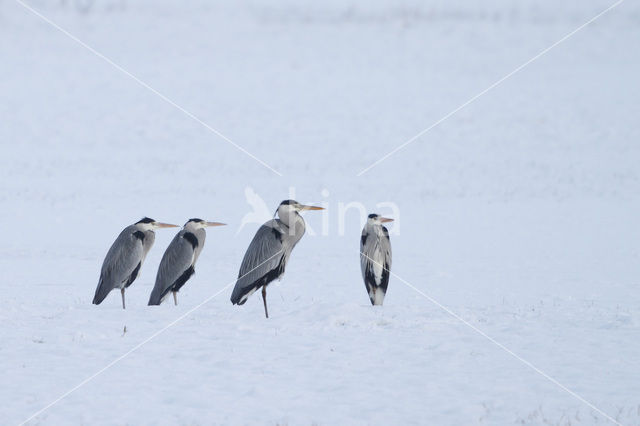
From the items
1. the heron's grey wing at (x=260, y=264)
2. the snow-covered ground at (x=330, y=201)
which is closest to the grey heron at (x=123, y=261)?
the snow-covered ground at (x=330, y=201)

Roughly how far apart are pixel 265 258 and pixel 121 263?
1.99 meters

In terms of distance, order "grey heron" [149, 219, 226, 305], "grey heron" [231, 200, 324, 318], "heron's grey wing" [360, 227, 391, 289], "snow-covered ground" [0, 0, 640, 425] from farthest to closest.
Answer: "heron's grey wing" [360, 227, 391, 289] → "grey heron" [149, 219, 226, 305] → "grey heron" [231, 200, 324, 318] → "snow-covered ground" [0, 0, 640, 425]

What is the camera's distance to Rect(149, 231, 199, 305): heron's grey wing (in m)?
10.7

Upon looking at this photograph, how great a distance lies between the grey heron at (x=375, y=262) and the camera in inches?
435

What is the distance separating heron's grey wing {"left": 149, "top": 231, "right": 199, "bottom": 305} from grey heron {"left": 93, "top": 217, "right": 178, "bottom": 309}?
0.33 metres

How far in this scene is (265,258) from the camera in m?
10.4

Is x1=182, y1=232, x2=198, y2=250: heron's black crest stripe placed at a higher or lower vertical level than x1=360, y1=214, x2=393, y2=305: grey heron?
higher

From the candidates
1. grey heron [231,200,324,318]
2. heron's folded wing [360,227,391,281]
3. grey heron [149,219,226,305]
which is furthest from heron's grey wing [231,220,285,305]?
heron's folded wing [360,227,391,281]

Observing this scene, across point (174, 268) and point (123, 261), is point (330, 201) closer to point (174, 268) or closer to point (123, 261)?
point (174, 268)

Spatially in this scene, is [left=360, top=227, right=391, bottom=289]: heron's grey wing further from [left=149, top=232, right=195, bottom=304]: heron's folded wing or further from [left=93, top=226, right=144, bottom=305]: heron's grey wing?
[left=93, top=226, right=144, bottom=305]: heron's grey wing

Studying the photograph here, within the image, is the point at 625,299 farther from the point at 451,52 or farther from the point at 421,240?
the point at 451,52

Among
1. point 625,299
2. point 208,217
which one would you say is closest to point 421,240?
point 208,217

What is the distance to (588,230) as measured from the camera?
2014 cm

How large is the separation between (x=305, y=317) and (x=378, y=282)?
5.31 feet
